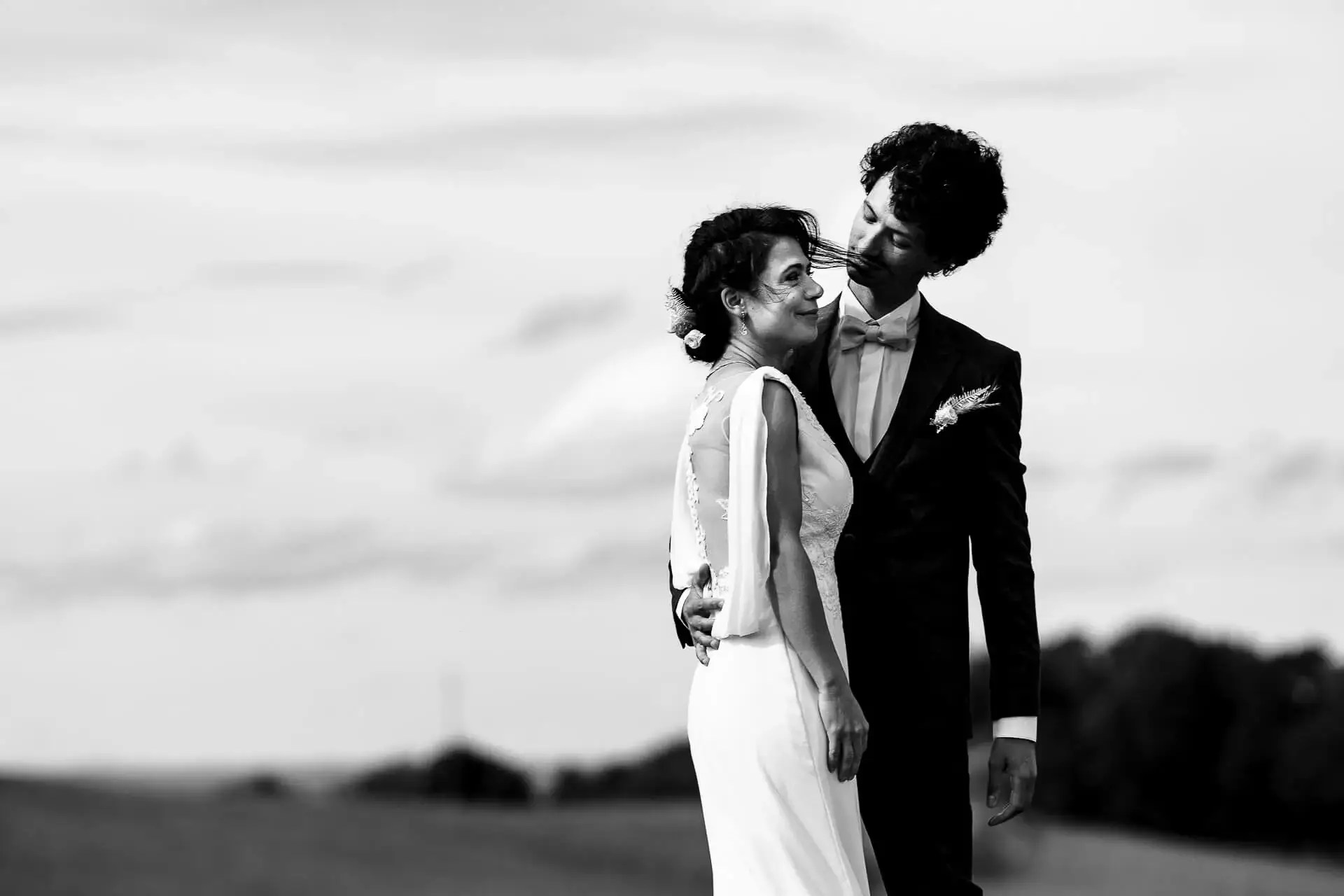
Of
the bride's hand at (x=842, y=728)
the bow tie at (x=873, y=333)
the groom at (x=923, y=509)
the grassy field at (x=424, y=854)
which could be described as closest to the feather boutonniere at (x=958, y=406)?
the groom at (x=923, y=509)

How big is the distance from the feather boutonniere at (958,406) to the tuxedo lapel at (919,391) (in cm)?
4

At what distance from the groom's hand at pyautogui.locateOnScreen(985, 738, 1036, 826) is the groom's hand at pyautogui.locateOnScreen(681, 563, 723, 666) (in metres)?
1.49

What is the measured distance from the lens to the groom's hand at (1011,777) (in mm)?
6781

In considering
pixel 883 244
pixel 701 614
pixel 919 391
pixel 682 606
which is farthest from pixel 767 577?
pixel 883 244

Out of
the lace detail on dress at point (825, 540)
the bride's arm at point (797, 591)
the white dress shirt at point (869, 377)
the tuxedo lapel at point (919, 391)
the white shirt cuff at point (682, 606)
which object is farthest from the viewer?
the white dress shirt at point (869, 377)

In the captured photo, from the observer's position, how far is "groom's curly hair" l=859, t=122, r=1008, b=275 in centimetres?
664

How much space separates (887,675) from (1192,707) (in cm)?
4391

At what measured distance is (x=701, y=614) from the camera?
604 centimetres

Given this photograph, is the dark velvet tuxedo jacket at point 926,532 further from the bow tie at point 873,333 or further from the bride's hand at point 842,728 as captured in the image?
the bride's hand at point 842,728

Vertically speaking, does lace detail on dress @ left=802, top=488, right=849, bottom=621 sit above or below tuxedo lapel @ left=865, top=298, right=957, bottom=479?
below

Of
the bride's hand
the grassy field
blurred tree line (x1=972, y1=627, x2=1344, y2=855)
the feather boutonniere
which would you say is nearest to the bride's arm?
the bride's hand

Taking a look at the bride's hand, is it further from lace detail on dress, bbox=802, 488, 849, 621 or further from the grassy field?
the grassy field

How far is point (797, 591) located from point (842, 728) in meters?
0.50

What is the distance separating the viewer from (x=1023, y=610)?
6875 millimetres
